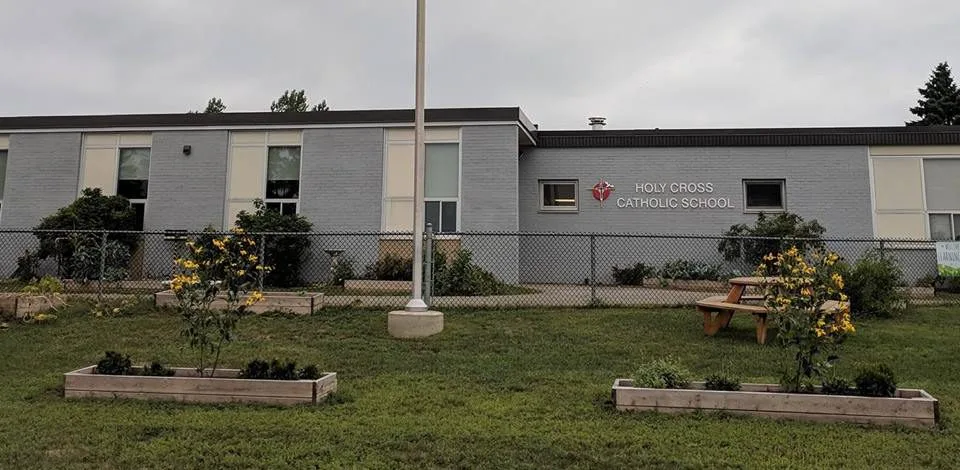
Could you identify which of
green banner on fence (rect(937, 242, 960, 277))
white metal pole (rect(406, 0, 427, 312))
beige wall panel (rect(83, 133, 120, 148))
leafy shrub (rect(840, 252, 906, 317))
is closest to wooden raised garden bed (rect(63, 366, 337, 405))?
white metal pole (rect(406, 0, 427, 312))

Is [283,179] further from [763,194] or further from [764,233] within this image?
[763,194]

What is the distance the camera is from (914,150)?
46.3 feet

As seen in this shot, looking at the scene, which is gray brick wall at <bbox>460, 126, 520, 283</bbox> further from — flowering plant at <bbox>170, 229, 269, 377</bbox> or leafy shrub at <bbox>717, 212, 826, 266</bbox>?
flowering plant at <bbox>170, 229, 269, 377</bbox>

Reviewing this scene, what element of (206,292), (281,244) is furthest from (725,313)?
(281,244)

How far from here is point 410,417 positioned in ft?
14.5

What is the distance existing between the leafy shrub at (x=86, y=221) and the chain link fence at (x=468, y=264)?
6 centimetres

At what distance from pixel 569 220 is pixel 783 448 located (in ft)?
37.7

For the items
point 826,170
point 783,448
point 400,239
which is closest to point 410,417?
point 783,448

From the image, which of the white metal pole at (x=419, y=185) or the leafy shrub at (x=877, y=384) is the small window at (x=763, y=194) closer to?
the white metal pole at (x=419, y=185)

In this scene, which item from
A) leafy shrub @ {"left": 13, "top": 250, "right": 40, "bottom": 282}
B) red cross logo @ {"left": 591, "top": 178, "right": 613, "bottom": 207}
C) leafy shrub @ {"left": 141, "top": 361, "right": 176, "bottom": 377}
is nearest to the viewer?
leafy shrub @ {"left": 141, "top": 361, "right": 176, "bottom": 377}

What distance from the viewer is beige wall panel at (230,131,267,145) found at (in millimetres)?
14719

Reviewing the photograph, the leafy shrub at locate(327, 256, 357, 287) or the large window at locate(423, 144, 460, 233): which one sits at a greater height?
the large window at locate(423, 144, 460, 233)

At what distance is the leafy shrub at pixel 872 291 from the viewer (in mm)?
8844

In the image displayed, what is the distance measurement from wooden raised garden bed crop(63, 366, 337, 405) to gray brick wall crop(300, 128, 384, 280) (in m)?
9.08
